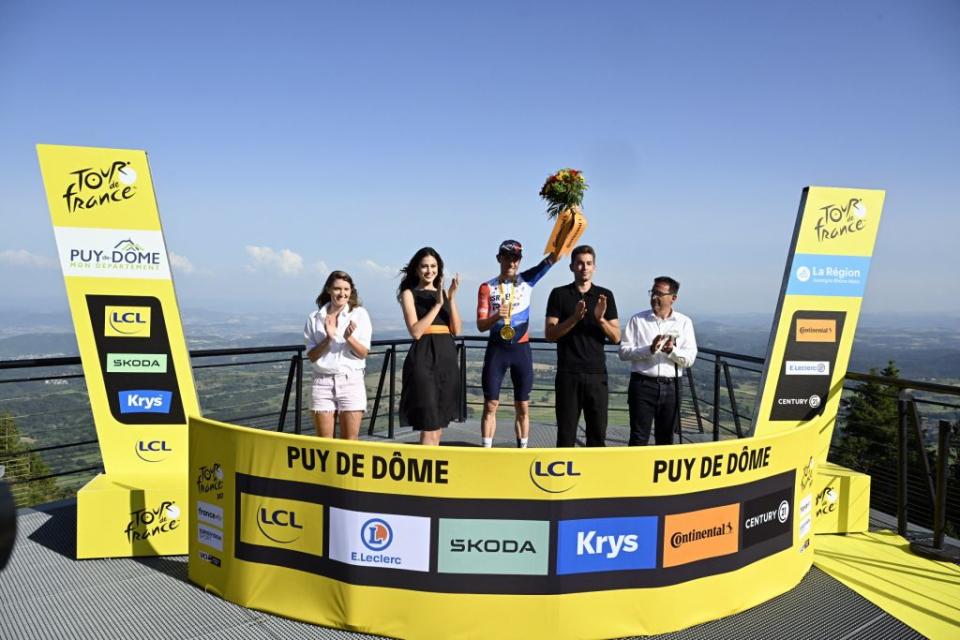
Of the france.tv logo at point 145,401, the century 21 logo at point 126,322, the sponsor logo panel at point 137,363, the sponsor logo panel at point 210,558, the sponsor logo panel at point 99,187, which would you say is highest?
the sponsor logo panel at point 99,187

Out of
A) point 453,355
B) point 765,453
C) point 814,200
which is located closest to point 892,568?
point 765,453

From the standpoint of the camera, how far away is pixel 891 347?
11788 cm

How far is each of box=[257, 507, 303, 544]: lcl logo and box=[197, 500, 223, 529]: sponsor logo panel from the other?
276 millimetres

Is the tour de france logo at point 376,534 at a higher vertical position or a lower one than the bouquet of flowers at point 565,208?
lower

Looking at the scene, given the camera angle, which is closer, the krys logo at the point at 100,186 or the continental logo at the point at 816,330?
the krys logo at the point at 100,186

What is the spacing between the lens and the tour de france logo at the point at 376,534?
8.82 ft

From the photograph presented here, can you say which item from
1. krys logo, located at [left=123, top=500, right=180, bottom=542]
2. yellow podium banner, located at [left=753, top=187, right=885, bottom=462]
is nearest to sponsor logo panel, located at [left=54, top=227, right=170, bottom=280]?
krys logo, located at [left=123, top=500, right=180, bottom=542]

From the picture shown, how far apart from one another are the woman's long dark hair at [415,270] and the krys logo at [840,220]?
9.36 ft

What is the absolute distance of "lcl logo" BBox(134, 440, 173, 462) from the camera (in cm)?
416

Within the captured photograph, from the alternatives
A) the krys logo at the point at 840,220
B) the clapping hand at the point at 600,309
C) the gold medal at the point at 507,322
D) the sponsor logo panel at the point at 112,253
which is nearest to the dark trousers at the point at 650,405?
the clapping hand at the point at 600,309

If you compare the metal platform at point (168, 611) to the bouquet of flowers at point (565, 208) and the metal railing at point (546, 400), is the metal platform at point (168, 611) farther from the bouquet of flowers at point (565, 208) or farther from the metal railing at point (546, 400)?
the bouquet of flowers at point (565, 208)

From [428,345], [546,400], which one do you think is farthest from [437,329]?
[546,400]

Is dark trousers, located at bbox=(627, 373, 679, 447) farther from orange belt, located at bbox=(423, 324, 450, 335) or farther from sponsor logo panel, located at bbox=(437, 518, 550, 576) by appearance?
sponsor logo panel, located at bbox=(437, 518, 550, 576)

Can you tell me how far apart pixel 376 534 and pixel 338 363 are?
1479mm
